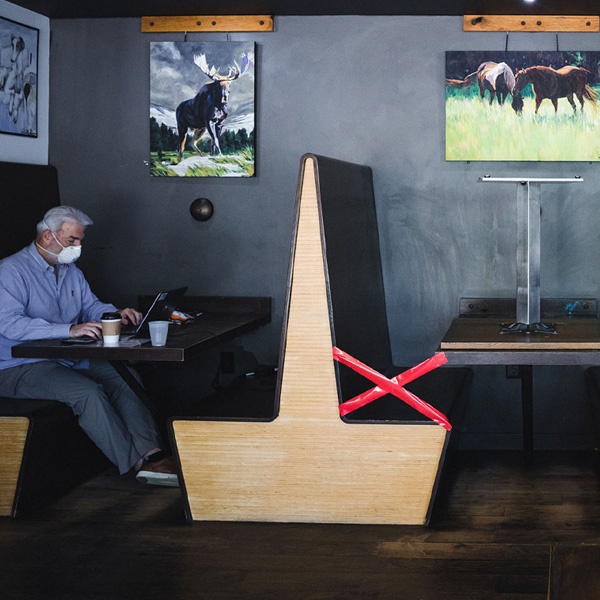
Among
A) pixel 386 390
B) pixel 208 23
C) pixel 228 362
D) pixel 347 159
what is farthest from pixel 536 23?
pixel 228 362

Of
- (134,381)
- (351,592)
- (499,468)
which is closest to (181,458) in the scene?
(134,381)

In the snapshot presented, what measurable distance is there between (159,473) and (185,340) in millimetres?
701

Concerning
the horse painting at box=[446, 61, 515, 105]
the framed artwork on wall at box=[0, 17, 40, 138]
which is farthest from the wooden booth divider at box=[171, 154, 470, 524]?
the framed artwork on wall at box=[0, 17, 40, 138]

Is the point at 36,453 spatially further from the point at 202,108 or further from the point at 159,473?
the point at 202,108

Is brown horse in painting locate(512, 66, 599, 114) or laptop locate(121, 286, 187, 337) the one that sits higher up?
brown horse in painting locate(512, 66, 599, 114)

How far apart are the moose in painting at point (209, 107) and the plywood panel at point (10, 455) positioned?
5.80 ft

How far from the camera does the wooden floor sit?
237cm

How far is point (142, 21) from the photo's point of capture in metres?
4.10

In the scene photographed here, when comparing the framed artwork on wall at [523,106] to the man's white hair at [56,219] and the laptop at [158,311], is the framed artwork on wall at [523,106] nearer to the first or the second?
the laptop at [158,311]

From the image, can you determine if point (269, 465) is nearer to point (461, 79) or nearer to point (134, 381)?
point (134, 381)

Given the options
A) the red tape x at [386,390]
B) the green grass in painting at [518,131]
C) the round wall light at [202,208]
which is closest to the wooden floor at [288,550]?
the red tape x at [386,390]

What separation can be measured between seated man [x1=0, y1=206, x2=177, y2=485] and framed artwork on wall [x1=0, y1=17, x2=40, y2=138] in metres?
0.80

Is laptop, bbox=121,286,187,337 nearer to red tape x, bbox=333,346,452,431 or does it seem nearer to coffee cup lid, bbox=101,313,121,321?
coffee cup lid, bbox=101,313,121,321

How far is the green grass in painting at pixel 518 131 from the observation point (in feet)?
12.8
